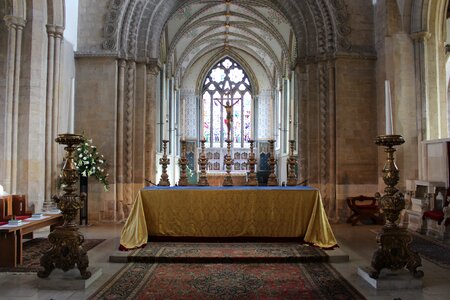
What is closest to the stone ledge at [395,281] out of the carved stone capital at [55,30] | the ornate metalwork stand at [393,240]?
the ornate metalwork stand at [393,240]

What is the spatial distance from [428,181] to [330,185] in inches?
103

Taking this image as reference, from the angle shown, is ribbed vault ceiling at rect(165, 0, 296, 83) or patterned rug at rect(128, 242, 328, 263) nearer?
patterned rug at rect(128, 242, 328, 263)

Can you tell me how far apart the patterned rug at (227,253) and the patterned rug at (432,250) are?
60.0 inches

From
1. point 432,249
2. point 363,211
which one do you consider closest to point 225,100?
point 363,211

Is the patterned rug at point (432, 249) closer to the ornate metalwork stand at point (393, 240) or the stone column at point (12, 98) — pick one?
the ornate metalwork stand at point (393, 240)

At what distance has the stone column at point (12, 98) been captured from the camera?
816cm

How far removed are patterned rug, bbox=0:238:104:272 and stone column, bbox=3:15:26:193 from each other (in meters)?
1.46

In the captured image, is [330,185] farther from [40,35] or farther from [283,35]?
[283,35]

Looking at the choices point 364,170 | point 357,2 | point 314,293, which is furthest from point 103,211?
point 357,2

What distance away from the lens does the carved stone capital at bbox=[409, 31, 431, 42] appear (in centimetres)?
958

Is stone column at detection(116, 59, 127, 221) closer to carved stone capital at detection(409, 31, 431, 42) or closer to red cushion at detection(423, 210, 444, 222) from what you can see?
red cushion at detection(423, 210, 444, 222)

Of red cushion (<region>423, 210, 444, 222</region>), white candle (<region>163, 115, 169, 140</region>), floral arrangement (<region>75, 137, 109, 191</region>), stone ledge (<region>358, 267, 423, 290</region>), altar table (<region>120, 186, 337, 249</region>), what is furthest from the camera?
white candle (<region>163, 115, 169, 140</region>)

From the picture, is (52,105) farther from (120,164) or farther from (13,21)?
(120,164)

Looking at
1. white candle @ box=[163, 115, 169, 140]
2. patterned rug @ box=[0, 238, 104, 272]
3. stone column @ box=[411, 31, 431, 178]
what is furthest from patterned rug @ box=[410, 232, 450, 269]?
white candle @ box=[163, 115, 169, 140]
